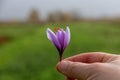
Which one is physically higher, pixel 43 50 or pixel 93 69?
pixel 93 69

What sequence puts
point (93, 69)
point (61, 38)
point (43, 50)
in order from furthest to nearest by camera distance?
point (43, 50) < point (61, 38) < point (93, 69)

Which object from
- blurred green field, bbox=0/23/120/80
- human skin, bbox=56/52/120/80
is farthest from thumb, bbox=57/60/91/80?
blurred green field, bbox=0/23/120/80

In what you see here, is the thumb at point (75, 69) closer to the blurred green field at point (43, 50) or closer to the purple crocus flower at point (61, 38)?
the purple crocus flower at point (61, 38)

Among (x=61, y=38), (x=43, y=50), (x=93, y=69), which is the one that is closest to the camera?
(x=93, y=69)

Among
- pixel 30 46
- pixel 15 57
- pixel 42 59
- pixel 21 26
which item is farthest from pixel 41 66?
pixel 21 26

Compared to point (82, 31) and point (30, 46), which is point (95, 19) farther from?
point (30, 46)

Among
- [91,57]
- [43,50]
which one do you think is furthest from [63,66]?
[43,50]

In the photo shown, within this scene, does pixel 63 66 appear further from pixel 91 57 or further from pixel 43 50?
pixel 43 50
